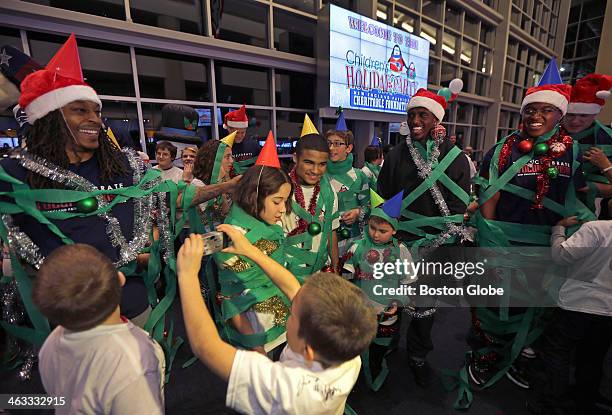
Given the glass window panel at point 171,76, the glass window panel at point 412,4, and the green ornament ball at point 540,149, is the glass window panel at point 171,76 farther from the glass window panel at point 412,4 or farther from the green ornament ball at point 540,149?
the glass window panel at point 412,4

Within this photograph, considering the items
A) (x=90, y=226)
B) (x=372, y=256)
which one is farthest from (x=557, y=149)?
(x=90, y=226)

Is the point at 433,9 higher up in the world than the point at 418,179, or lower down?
higher up

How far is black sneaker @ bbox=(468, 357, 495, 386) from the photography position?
7.04 ft

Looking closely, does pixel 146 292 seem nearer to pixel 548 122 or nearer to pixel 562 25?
pixel 548 122

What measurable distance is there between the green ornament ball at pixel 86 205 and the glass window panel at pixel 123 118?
4.05 m

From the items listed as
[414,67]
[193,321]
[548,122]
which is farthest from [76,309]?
[414,67]

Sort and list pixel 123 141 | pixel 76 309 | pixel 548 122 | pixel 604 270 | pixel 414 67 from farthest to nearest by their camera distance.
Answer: pixel 414 67, pixel 123 141, pixel 548 122, pixel 604 270, pixel 76 309

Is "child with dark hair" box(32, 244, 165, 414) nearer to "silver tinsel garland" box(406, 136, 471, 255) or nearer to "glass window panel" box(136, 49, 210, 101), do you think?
"silver tinsel garland" box(406, 136, 471, 255)

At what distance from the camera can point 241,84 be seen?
6.11 metres

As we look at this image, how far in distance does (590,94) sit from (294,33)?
5735mm

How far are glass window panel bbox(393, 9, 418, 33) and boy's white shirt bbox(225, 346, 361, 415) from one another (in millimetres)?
9795

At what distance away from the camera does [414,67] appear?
328 inches

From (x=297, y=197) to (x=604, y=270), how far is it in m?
1.77

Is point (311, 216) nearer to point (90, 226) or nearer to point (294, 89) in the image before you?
point (90, 226)
